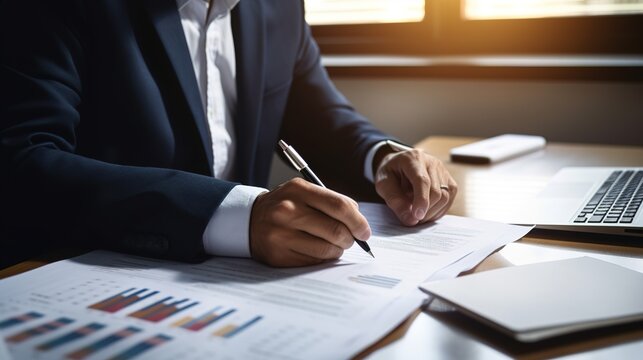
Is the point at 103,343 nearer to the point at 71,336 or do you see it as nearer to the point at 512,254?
the point at 71,336

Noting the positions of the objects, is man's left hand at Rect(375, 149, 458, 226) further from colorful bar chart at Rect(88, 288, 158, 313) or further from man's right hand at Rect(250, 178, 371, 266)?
colorful bar chart at Rect(88, 288, 158, 313)

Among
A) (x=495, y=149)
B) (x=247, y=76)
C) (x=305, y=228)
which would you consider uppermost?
(x=247, y=76)

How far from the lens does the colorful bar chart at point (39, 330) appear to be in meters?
0.51

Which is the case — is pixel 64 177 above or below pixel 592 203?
above

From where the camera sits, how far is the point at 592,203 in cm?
94

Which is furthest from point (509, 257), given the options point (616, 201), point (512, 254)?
point (616, 201)

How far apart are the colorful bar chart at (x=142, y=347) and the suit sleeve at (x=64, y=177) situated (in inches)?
8.4

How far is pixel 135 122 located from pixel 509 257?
2.03ft

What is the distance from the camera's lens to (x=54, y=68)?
0.91 meters

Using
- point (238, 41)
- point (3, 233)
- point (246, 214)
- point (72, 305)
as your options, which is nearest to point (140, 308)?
point (72, 305)

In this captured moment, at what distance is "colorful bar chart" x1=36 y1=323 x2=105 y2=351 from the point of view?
50 cm

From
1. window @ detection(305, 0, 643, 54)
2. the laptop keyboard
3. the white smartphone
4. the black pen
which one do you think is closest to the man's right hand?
the black pen

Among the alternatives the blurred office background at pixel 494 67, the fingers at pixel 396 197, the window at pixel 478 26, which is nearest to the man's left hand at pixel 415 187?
the fingers at pixel 396 197

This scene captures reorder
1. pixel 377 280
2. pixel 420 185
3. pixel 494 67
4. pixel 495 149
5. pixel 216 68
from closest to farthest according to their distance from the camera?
1. pixel 377 280
2. pixel 420 185
3. pixel 216 68
4. pixel 495 149
5. pixel 494 67
